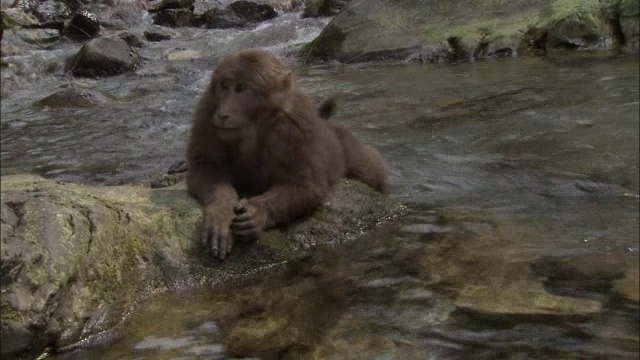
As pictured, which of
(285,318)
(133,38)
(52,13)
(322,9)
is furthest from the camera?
(52,13)

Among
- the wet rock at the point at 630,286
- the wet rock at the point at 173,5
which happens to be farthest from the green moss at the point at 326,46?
the wet rock at the point at 630,286

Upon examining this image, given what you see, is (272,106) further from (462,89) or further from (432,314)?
(462,89)

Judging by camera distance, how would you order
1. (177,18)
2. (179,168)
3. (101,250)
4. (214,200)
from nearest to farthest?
(101,250) < (214,200) < (179,168) < (177,18)

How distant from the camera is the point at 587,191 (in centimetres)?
388

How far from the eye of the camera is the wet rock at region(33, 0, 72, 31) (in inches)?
869

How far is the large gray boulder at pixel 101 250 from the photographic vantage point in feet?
13.7

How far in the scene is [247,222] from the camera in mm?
5355

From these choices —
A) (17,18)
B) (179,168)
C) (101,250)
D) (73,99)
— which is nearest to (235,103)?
(101,250)

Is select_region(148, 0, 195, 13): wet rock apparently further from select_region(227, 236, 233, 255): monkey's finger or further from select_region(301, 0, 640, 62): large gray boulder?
select_region(227, 236, 233, 255): monkey's finger

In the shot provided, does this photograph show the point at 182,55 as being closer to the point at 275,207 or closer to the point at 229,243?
the point at 275,207

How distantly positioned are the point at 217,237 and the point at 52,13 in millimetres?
19479

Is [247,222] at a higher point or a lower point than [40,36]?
lower

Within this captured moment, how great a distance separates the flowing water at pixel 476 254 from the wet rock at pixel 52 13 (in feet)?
46.5

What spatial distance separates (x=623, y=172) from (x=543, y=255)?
1.46 meters
